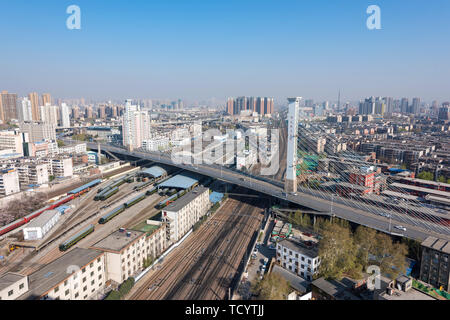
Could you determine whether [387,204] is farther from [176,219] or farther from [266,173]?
[176,219]

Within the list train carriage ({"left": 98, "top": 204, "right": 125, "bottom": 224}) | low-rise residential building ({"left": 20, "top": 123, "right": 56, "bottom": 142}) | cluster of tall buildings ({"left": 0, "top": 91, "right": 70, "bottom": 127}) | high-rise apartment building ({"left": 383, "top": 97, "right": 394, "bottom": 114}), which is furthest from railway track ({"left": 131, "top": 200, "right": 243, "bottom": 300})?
high-rise apartment building ({"left": 383, "top": 97, "right": 394, "bottom": 114})

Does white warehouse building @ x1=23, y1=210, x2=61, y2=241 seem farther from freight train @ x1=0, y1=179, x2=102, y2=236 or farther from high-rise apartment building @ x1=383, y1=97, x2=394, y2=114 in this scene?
high-rise apartment building @ x1=383, y1=97, x2=394, y2=114

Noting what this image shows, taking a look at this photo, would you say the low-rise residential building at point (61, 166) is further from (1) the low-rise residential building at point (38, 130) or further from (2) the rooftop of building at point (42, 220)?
(1) the low-rise residential building at point (38, 130)

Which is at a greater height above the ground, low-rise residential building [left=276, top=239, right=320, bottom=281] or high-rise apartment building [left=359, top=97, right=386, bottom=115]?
high-rise apartment building [left=359, top=97, right=386, bottom=115]

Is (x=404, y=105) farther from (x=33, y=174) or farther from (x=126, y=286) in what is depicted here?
(x=126, y=286)

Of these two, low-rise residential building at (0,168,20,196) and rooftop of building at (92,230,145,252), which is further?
low-rise residential building at (0,168,20,196)

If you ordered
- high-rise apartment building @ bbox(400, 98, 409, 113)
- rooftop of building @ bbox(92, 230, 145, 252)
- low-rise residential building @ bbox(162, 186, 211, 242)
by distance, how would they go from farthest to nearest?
1. high-rise apartment building @ bbox(400, 98, 409, 113)
2. low-rise residential building @ bbox(162, 186, 211, 242)
3. rooftop of building @ bbox(92, 230, 145, 252)
